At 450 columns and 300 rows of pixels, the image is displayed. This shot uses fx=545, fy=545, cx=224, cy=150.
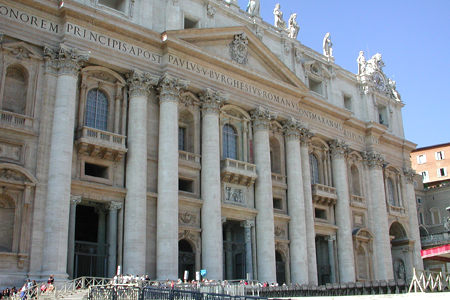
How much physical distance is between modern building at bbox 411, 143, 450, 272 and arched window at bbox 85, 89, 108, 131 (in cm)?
2985

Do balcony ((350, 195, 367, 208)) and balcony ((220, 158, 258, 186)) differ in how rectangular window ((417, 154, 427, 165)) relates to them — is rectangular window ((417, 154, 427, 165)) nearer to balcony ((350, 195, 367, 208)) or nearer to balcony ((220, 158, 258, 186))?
balcony ((350, 195, 367, 208))

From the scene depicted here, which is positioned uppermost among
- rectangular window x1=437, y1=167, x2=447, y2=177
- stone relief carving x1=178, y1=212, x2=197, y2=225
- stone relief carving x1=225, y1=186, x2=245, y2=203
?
rectangular window x1=437, y1=167, x2=447, y2=177

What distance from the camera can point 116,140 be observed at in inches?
1219

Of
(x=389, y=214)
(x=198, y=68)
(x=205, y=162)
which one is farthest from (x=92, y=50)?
(x=389, y=214)

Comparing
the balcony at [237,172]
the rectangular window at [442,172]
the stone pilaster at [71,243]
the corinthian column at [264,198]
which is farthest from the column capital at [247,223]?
the rectangular window at [442,172]

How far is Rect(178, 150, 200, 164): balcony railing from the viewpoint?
34.1m

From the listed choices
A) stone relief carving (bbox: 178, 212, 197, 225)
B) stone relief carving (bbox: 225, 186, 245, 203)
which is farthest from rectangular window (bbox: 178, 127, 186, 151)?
stone relief carving (bbox: 178, 212, 197, 225)

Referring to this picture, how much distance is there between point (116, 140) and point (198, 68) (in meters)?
8.10

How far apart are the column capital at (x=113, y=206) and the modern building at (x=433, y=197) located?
28.4 m

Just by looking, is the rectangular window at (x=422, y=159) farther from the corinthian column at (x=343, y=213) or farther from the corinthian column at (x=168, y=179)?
the corinthian column at (x=168, y=179)

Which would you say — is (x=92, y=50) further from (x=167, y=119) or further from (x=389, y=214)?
(x=389, y=214)

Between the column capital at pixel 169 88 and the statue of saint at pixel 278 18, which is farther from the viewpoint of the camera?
the statue of saint at pixel 278 18

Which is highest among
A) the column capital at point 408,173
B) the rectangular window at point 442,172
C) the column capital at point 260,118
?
the rectangular window at point 442,172

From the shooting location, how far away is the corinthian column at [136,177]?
2950 centimetres
